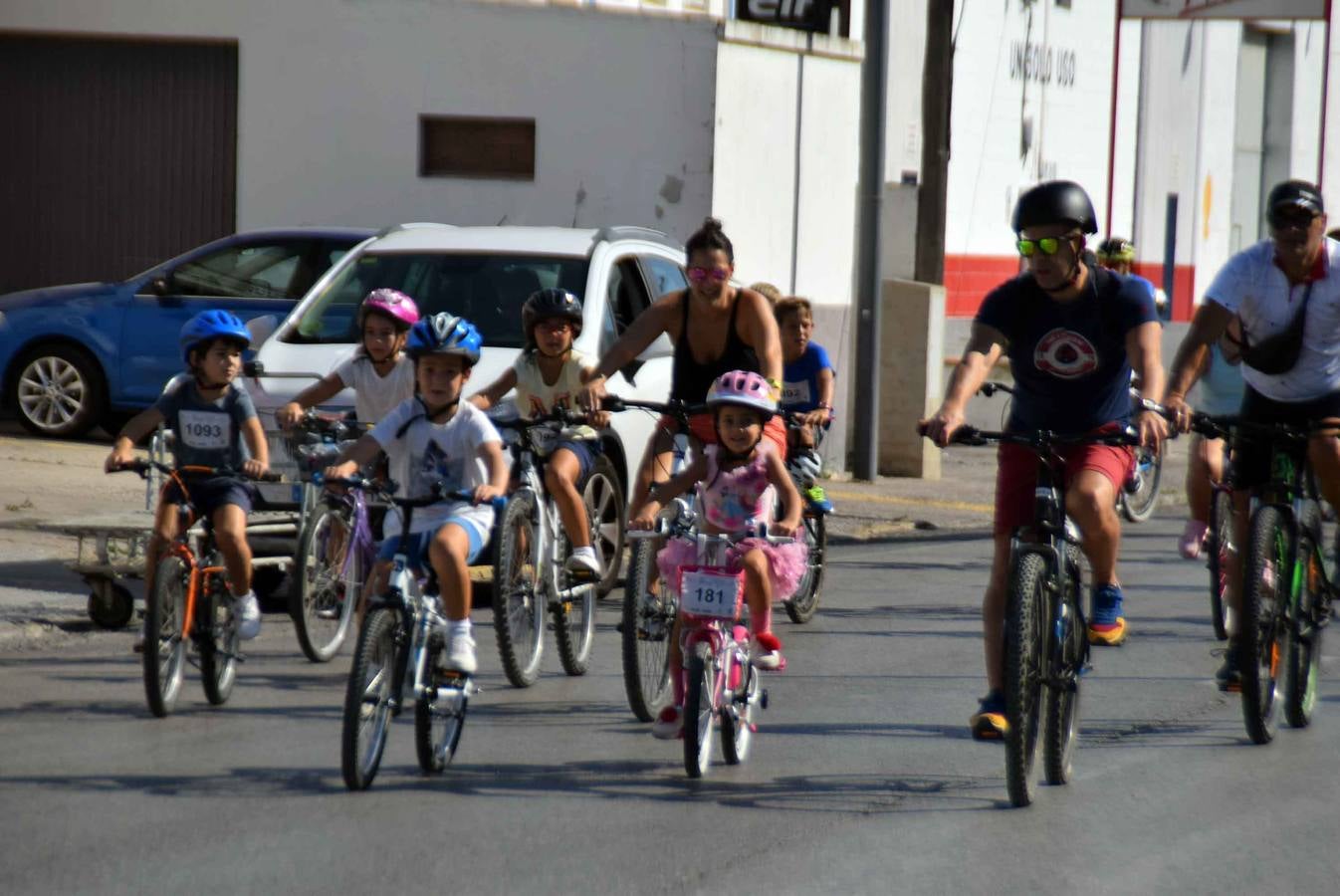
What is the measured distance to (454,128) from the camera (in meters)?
18.4

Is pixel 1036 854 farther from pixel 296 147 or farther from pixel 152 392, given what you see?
pixel 296 147

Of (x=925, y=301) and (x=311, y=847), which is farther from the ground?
(x=925, y=301)

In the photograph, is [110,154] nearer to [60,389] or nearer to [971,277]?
[60,389]

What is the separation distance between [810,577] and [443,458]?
3.61 m

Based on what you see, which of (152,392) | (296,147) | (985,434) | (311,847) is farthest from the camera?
(296,147)

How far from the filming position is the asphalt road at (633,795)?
229 inches

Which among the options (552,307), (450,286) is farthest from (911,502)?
(552,307)

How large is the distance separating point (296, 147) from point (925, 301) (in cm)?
566

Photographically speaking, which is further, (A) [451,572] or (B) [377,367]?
(B) [377,367]

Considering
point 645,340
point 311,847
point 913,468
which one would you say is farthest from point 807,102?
point 311,847

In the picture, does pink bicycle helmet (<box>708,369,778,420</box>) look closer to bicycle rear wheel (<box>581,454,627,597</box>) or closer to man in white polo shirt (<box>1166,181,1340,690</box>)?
man in white polo shirt (<box>1166,181,1340,690</box>)

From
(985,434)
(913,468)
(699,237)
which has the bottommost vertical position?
(913,468)

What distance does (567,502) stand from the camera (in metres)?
9.12

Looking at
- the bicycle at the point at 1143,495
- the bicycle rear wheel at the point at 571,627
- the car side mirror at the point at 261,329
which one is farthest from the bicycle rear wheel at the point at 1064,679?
the bicycle at the point at 1143,495
